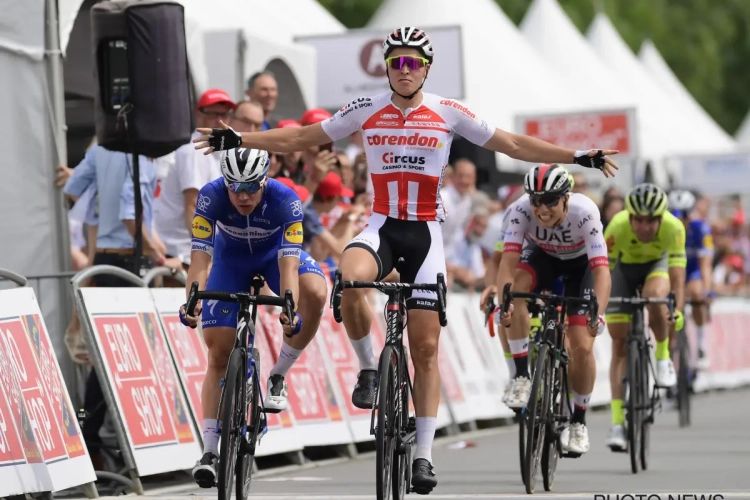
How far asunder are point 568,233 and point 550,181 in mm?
515

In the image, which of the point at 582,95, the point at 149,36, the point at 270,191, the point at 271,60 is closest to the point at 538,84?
the point at 582,95

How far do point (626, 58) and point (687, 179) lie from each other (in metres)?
9.11

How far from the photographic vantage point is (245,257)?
10.2 metres

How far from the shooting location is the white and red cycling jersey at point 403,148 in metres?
10.0

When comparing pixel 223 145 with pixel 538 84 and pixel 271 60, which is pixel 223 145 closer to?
pixel 271 60

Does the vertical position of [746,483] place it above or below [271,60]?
below

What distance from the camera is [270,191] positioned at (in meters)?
10.1

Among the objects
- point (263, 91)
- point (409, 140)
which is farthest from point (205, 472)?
point (263, 91)

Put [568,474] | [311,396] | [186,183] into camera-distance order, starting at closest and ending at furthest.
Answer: [568,474]
[186,183]
[311,396]

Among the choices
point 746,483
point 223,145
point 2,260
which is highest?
point 223,145

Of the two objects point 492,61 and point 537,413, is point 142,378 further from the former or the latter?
point 492,61

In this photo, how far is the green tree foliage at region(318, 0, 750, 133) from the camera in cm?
8348

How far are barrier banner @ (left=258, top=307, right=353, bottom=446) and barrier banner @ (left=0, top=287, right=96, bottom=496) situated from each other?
3126 millimetres

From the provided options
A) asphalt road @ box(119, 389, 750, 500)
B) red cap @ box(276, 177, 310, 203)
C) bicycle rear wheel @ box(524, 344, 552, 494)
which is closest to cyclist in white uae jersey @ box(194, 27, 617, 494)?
asphalt road @ box(119, 389, 750, 500)
